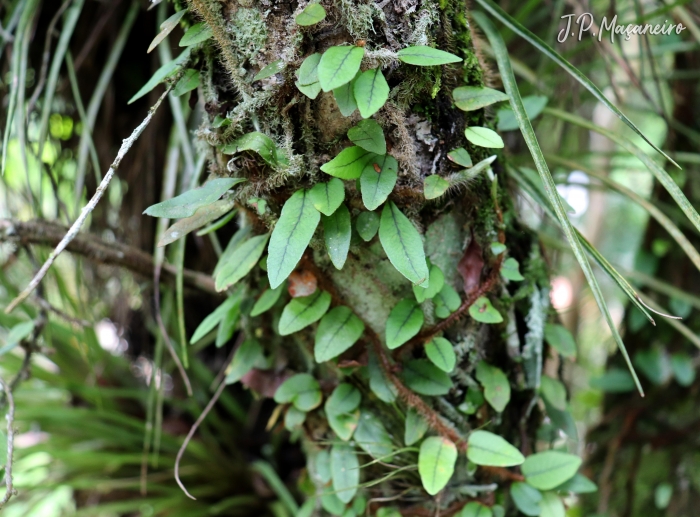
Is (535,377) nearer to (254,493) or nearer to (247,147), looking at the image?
(247,147)

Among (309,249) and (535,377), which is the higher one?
(309,249)

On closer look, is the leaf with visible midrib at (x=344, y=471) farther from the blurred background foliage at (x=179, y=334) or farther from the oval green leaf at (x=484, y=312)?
the blurred background foliage at (x=179, y=334)

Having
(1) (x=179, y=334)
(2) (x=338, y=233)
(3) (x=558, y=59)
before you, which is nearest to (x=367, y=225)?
(2) (x=338, y=233)

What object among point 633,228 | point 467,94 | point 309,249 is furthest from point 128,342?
point 633,228

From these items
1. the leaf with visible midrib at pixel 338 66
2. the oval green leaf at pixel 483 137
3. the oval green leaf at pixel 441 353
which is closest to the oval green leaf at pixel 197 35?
the leaf with visible midrib at pixel 338 66

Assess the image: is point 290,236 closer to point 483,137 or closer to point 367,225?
point 367,225

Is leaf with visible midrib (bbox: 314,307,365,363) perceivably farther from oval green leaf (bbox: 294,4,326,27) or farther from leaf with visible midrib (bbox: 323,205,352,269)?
oval green leaf (bbox: 294,4,326,27)
